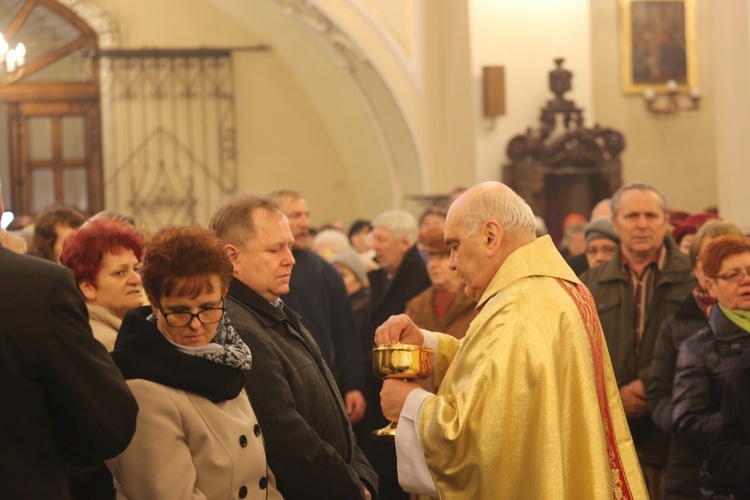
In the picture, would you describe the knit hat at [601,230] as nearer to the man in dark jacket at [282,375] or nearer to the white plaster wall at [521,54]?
the man in dark jacket at [282,375]

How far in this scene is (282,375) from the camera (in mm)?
3438

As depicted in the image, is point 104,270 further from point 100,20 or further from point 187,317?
point 100,20

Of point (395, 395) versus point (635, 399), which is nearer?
point (395, 395)

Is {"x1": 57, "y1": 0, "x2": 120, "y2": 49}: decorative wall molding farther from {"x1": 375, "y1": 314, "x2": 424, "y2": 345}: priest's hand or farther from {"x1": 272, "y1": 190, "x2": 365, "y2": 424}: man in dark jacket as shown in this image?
{"x1": 375, "y1": 314, "x2": 424, "y2": 345}: priest's hand

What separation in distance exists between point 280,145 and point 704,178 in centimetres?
552

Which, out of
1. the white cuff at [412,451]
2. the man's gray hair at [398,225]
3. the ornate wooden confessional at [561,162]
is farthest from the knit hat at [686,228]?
the ornate wooden confessional at [561,162]

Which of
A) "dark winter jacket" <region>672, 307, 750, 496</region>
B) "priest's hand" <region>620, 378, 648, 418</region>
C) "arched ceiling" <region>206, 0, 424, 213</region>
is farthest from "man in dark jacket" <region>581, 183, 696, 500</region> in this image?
"arched ceiling" <region>206, 0, 424, 213</region>

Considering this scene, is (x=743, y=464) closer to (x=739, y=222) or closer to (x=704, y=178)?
(x=739, y=222)

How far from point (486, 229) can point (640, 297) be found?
2293mm

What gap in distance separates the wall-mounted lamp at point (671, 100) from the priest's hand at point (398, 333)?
1079cm

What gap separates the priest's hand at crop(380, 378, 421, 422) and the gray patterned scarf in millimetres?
474

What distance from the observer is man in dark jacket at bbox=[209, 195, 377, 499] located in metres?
3.36

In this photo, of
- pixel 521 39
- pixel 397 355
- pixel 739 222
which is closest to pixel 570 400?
pixel 397 355

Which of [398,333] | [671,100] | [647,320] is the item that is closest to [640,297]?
[647,320]
